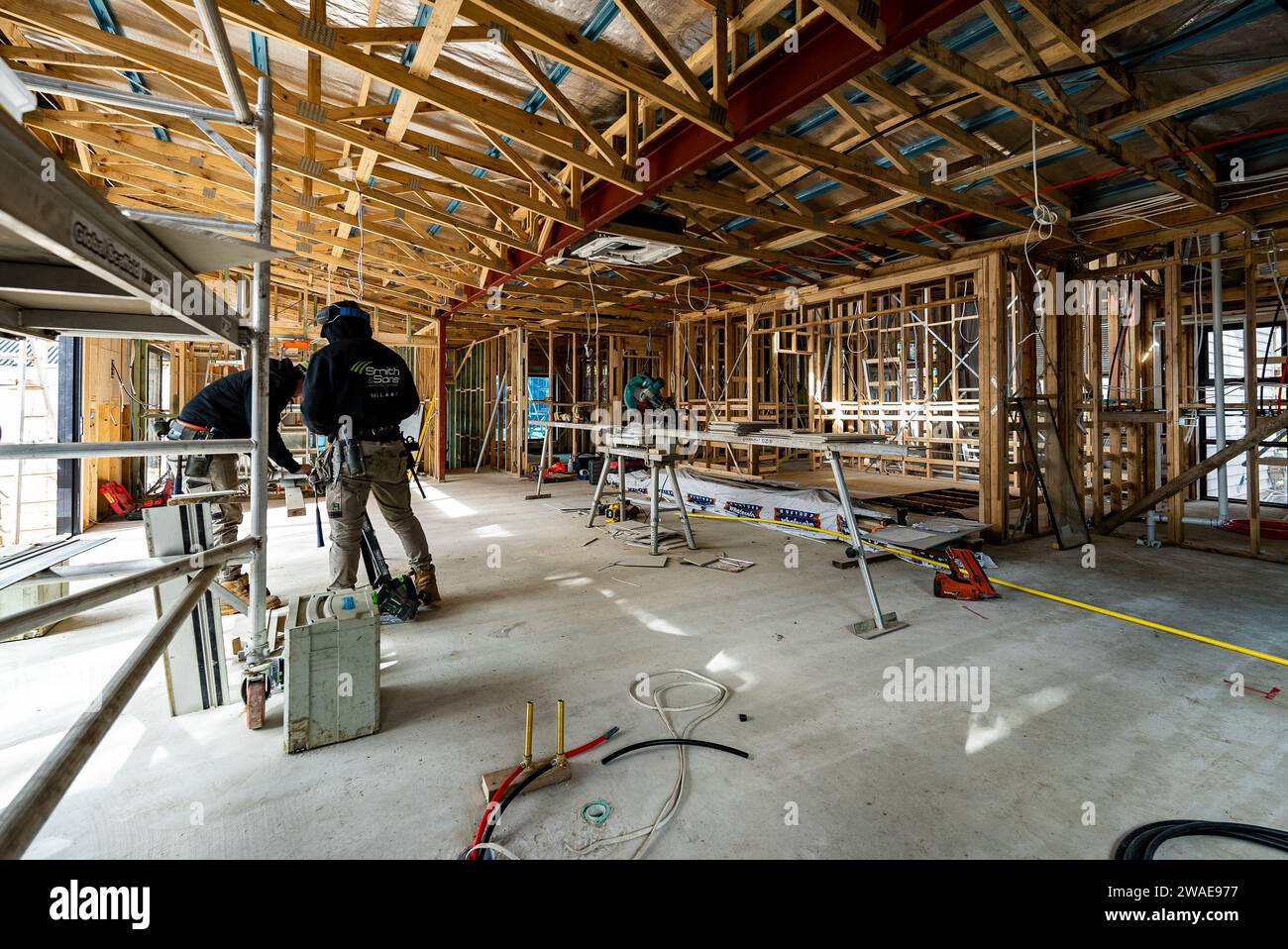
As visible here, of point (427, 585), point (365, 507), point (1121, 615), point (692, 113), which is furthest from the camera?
point (427, 585)

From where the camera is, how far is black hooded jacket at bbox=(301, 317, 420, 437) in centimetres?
338

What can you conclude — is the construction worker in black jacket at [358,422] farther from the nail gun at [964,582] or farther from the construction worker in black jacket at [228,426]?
the nail gun at [964,582]

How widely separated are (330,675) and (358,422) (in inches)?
71.5

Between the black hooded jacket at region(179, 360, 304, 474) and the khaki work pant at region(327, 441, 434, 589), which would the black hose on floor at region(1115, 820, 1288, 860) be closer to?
the khaki work pant at region(327, 441, 434, 589)

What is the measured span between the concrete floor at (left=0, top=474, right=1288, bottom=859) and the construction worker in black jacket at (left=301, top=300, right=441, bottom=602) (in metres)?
0.61

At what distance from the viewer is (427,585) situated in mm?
3709

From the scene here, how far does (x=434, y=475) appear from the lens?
11.5m

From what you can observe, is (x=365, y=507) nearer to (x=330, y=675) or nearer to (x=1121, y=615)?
(x=330, y=675)

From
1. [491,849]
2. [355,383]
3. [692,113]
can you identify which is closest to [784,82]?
[692,113]

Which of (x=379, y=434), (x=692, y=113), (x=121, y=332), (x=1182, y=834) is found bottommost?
(x=1182, y=834)

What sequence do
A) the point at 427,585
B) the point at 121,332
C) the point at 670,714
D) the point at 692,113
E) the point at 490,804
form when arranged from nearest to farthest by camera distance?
the point at 490,804, the point at 121,332, the point at 670,714, the point at 692,113, the point at 427,585

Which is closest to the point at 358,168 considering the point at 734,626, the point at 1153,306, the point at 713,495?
the point at 734,626

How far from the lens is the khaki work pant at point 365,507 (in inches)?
135
